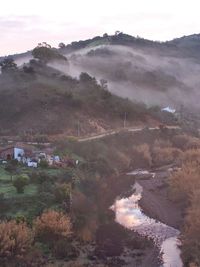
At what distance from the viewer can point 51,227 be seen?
35.0 meters

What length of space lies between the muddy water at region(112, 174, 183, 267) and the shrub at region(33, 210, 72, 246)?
642cm

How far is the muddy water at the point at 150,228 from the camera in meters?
35.4

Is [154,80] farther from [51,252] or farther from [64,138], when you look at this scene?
[51,252]

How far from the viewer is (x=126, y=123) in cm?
8019

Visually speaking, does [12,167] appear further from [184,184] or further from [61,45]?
[61,45]

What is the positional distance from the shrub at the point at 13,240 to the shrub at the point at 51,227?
1.38 m

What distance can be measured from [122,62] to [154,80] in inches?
528

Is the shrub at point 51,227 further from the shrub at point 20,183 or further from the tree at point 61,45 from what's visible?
the tree at point 61,45

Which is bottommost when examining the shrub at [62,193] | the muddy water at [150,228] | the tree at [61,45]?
the muddy water at [150,228]

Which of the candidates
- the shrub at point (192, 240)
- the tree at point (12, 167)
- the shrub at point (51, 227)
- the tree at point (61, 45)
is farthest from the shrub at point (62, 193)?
the tree at point (61, 45)

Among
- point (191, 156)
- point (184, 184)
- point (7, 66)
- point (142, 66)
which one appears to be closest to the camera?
point (184, 184)

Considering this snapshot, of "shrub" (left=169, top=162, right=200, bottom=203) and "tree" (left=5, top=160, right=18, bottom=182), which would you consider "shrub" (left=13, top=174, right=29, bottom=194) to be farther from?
"shrub" (left=169, top=162, right=200, bottom=203)

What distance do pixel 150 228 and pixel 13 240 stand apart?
41.0 feet

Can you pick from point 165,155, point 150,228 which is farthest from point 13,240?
point 165,155
